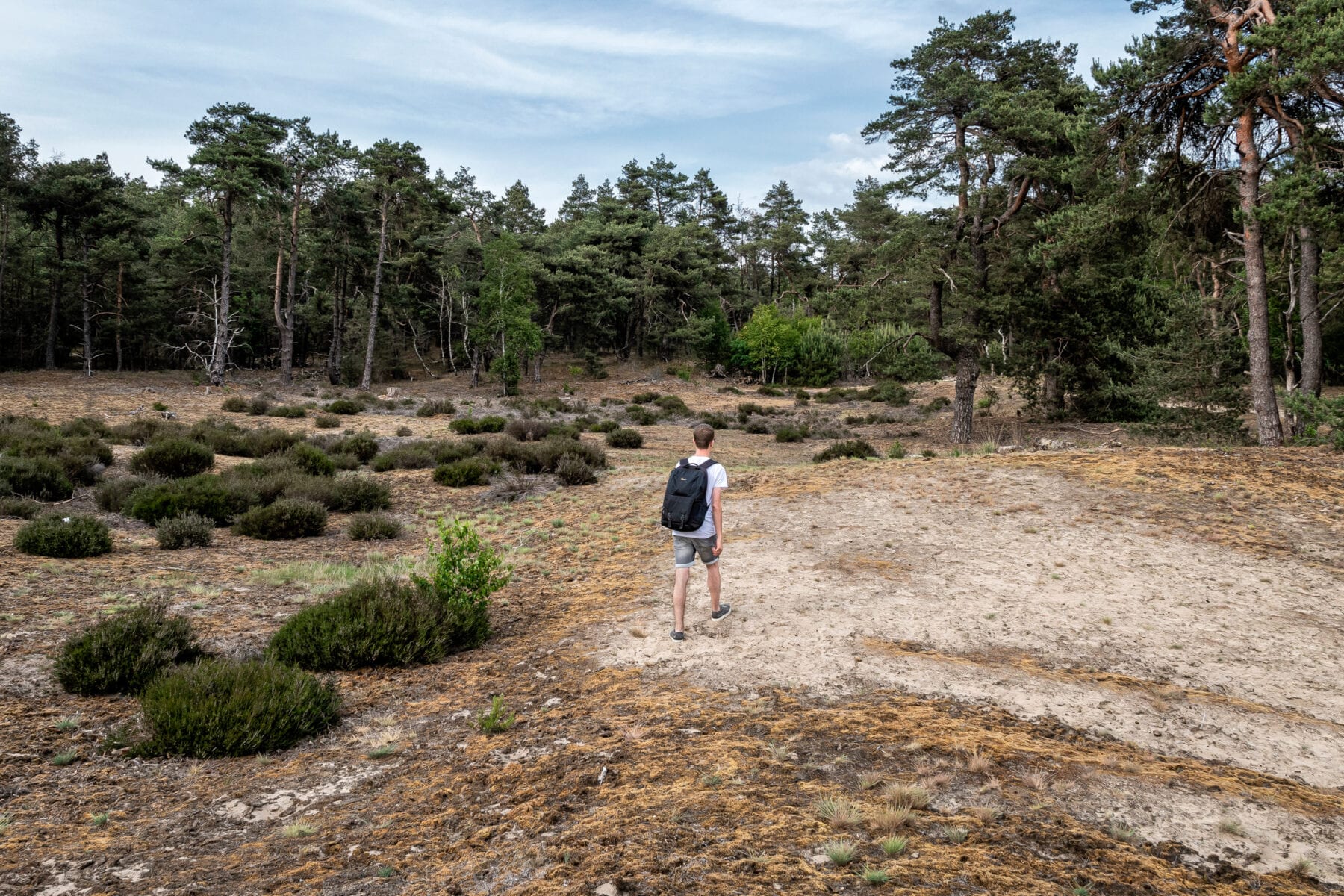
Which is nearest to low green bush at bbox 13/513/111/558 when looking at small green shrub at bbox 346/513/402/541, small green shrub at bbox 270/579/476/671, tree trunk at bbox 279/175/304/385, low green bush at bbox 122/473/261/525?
low green bush at bbox 122/473/261/525

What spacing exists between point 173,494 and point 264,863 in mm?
9923

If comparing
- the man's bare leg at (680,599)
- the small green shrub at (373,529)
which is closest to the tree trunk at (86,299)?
the small green shrub at (373,529)

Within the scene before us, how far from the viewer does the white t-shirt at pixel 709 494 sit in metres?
5.81

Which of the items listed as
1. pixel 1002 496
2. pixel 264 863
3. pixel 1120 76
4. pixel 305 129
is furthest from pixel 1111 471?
pixel 305 129

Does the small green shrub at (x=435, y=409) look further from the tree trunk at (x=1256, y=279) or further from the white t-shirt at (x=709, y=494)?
the tree trunk at (x=1256, y=279)

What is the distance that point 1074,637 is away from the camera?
6.02m

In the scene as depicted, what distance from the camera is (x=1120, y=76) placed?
43.2 ft

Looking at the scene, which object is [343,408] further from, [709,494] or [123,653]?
[709,494]

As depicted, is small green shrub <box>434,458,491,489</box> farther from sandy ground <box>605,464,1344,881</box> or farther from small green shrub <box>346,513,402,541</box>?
sandy ground <box>605,464,1344,881</box>

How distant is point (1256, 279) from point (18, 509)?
20.3m

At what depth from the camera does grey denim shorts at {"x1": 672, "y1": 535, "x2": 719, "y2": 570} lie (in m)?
5.91

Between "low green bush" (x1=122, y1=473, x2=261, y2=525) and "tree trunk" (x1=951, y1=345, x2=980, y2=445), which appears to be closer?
"low green bush" (x1=122, y1=473, x2=261, y2=525)

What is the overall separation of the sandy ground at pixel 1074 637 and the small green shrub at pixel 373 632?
4.99 ft

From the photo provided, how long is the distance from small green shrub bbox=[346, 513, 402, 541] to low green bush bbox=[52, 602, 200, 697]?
196 inches
